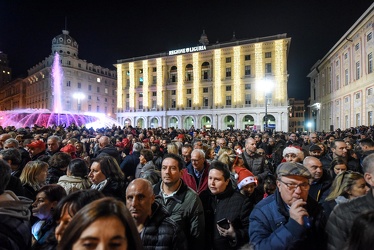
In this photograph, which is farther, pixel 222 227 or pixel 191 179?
pixel 191 179

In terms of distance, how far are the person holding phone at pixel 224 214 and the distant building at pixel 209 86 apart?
41.9m

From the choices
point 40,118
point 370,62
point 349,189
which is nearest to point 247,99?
point 370,62

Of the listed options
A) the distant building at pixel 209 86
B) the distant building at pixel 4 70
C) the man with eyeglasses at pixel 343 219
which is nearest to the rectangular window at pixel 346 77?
the distant building at pixel 209 86

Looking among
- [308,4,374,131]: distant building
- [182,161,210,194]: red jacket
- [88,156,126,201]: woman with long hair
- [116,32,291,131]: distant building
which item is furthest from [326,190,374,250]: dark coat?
[116,32,291,131]: distant building

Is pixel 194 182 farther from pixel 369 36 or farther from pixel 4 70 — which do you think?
pixel 4 70

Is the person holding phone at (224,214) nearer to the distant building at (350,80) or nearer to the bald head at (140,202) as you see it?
the bald head at (140,202)

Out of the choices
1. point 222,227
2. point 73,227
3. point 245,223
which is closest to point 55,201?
point 73,227

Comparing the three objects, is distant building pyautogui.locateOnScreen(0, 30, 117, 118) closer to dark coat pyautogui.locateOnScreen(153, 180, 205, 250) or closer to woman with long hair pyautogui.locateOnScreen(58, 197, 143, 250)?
dark coat pyautogui.locateOnScreen(153, 180, 205, 250)

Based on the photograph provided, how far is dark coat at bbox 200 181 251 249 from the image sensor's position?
9.94 ft

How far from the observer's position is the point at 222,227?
2.97 metres

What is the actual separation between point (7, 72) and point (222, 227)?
117260mm

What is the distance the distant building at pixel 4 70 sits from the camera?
93.4 meters

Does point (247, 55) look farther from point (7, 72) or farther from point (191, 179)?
point (7, 72)

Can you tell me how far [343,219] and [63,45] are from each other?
72.7m
